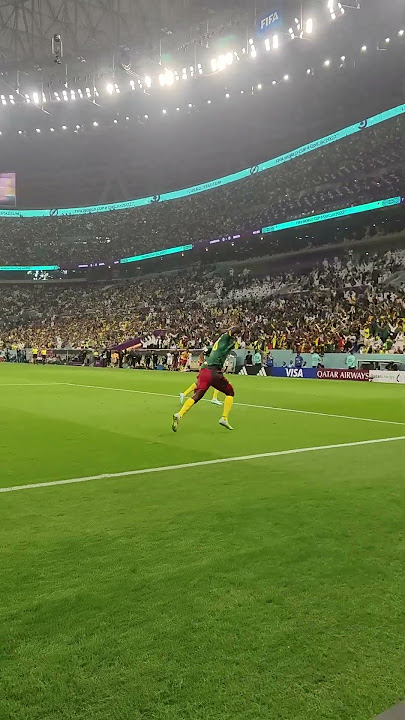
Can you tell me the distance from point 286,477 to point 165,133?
62.6 meters

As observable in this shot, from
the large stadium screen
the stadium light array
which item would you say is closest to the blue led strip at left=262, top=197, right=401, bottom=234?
the stadium light array

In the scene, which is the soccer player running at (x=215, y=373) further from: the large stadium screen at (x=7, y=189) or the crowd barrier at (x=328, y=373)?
the large stadium screen at (x=7, y=189)

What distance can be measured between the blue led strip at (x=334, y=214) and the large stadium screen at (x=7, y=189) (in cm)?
4255

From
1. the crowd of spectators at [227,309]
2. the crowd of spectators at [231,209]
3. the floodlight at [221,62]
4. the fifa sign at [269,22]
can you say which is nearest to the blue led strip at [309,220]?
the crowd of spectators at [231,209]

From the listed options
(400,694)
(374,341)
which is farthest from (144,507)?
(374,341)

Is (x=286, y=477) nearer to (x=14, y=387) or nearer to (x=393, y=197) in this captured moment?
(x=14, y=387)

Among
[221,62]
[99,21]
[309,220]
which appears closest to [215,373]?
[221,62]

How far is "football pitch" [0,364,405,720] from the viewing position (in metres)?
2.49

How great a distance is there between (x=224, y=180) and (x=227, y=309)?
18.7 metres

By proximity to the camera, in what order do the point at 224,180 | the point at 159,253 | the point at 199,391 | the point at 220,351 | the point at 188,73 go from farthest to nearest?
the point at 159,253 → the point at 224,180 → the point at 188,73 → the point at 220,351 → the point at 199,391

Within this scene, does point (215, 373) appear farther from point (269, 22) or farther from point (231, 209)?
point (231, 209)

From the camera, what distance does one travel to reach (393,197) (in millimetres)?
39344

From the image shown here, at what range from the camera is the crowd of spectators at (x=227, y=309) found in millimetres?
35281

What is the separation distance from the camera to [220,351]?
11.1 metres
